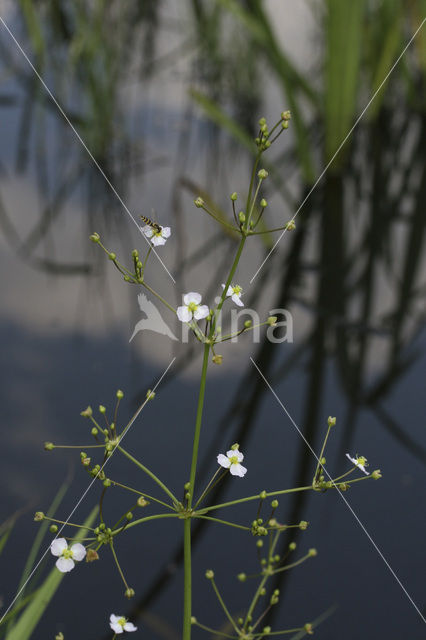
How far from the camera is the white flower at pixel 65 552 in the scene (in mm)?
451

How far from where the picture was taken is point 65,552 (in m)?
0.46

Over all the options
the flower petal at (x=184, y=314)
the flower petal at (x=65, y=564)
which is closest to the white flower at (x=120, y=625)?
the flower petal at (x=65, y=564)

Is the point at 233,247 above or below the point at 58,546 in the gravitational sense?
above

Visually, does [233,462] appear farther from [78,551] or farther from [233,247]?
[233,247]

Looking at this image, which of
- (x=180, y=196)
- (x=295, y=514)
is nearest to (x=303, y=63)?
(x=180, y=196)

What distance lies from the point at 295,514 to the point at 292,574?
96 mm

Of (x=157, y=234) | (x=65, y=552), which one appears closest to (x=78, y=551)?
(x=65, y=552)

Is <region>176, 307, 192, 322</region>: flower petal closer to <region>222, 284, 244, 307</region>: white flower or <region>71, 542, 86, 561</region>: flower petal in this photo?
<region>222, 284, 244, 307</region>: white flower

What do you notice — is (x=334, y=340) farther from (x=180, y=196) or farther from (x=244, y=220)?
(x=244, y=220)

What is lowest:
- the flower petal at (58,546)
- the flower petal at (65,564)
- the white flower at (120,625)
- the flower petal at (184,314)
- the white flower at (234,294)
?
the white flower at (120,625)

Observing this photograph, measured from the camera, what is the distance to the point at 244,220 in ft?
1.49

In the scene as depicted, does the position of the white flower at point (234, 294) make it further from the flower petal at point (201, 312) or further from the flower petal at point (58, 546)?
the flower petal at point (58, 546)

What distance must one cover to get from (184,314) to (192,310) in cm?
1

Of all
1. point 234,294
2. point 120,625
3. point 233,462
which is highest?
point 234,294
